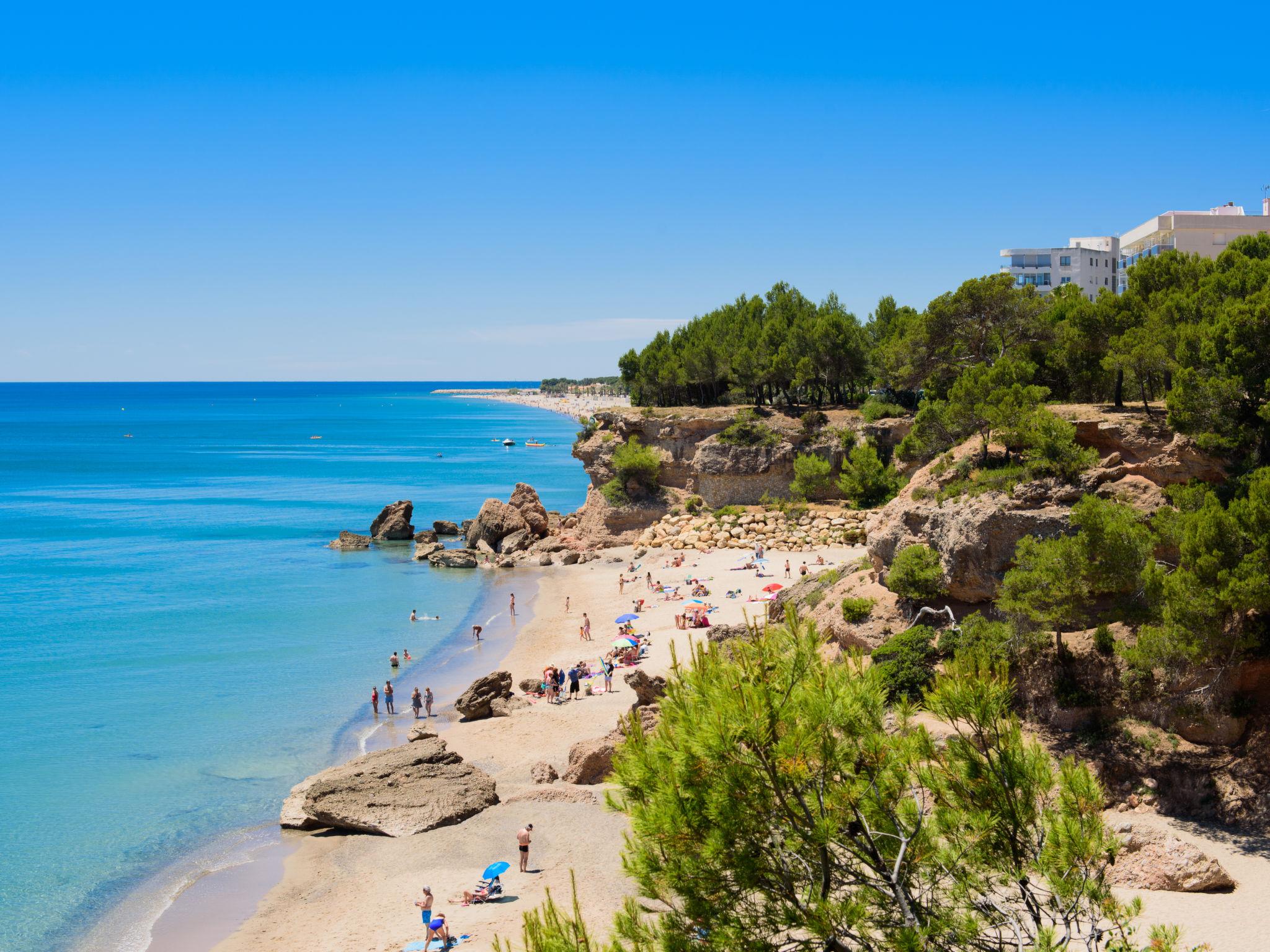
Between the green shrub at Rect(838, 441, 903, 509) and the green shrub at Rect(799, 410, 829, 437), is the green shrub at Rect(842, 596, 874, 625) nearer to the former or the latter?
the green shrub at Rect(838, 441, 903, 509)

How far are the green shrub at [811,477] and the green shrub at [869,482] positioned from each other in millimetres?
2527

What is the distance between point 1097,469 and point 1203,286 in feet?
22.8

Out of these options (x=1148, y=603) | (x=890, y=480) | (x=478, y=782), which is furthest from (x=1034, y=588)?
(x=890, y=480)

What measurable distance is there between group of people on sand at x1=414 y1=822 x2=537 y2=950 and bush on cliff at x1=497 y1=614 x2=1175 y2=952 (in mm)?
7948

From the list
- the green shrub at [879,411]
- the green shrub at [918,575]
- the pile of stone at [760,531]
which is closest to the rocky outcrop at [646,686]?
the green shrub at [918,575]

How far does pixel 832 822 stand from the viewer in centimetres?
824

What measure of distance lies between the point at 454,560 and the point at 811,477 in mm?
21157

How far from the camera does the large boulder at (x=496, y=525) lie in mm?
57406

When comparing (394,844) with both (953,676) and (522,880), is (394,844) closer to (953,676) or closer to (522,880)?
(522,880)

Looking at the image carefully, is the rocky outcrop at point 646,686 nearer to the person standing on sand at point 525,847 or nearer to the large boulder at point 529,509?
the person standing on sand at point 525,847

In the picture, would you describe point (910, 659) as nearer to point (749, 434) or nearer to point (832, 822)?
point (832, 822)

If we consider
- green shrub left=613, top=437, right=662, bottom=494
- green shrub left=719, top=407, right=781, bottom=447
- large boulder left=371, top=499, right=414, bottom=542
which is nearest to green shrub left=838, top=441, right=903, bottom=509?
green shrub left=719, top=407, right=781, bottom=447

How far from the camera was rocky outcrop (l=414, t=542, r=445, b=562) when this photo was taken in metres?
55.5

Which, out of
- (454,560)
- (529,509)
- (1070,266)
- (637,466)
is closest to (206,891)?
(454,560)
